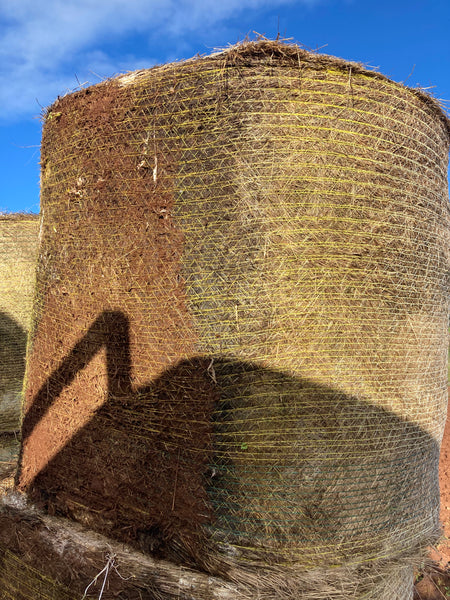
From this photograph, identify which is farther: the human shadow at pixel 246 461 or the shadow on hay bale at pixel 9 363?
the shadow on hay bale at pixel 9 363

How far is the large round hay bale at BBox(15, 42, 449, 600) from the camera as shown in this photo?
2.40 meters

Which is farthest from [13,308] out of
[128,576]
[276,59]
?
[276,59]

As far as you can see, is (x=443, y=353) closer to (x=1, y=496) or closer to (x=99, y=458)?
(x=99, y=458)

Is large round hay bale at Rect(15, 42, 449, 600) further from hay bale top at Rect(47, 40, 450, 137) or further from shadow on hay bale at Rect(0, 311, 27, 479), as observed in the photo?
shadow on hay bale at Rect(0, 311, 27, 479)

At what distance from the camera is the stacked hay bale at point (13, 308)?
6426mm

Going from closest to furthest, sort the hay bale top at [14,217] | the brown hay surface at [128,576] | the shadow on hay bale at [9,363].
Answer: the brown hay surface at [128,576] < the shadow on hay bale at [9,363] < the hay bale top at [14,217]

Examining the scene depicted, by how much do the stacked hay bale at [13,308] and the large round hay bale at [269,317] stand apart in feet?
14.5

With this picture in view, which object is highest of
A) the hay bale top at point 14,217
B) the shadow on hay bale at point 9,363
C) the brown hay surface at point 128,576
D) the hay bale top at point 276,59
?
the hay bale top at point 276,59

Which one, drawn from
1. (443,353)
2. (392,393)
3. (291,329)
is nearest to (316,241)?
(291,329)

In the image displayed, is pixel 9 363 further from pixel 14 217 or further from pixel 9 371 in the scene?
pixel 14 217

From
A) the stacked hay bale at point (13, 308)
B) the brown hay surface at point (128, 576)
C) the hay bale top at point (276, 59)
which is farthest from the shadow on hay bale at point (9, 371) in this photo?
the hay bale top at point (276, 59)

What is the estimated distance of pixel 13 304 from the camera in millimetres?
6508

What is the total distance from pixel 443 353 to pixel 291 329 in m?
1.53

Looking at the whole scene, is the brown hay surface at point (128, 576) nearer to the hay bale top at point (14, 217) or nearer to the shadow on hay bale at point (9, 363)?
the shadow on hay bale at point (9, 363)
